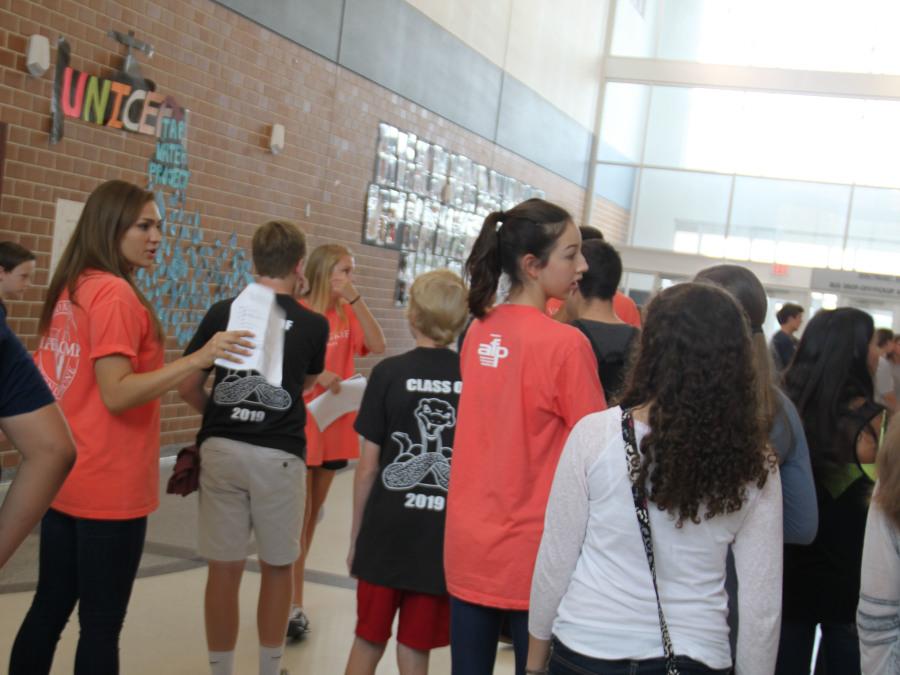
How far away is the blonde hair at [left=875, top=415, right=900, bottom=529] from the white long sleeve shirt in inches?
12.5

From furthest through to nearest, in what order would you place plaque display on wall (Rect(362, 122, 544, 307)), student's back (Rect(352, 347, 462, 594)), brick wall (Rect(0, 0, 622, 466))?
plaque display on wall (Rect(362, 122, 544, 307))
brick wall (Rect(0, 0, 622, 466))
student's back (Rect(352, 347, 462, 594))

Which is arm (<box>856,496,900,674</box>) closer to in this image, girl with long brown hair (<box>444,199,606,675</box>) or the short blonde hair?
girl with long brown hair (<box>444,199,606,675</box>)

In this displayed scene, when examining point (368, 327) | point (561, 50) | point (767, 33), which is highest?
point (767, 33)

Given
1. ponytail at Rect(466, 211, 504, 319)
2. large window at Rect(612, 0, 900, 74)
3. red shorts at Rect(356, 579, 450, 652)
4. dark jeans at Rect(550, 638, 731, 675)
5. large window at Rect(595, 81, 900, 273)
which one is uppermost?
large window at Rect(612, 0, 900, 74)

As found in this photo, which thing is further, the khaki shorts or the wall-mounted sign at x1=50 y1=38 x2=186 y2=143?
the wall-mounted sign at x1=50 y1=38 x2=186 y2=143

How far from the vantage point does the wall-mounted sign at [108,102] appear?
5.99 m

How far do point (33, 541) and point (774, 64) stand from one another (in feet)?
49.1

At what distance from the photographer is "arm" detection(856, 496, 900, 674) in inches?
84.8

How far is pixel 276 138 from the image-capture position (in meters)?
8.26

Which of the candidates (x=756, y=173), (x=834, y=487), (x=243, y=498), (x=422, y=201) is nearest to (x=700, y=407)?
(x=834, y=487)

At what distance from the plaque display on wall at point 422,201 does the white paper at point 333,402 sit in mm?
6029

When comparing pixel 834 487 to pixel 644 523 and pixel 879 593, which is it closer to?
pixel 879 593

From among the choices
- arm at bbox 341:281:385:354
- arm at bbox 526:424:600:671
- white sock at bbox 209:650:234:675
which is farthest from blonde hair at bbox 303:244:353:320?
arm at bbox 526:424:600:671

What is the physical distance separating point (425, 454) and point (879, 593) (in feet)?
4.23
